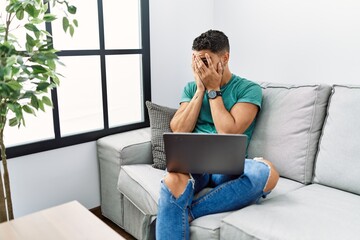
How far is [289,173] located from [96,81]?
1354 millimetres

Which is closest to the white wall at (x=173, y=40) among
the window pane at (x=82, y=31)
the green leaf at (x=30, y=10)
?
the window pane at (x=82, y=31)

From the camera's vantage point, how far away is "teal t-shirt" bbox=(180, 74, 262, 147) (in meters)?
1.73

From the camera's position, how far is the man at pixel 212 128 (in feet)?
4.51

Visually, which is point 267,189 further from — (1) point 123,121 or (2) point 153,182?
(1) point 123,121

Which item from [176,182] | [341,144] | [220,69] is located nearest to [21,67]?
[176,182]

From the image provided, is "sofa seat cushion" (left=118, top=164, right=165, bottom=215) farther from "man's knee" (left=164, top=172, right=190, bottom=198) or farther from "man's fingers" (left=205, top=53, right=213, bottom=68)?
"man's fingers" (left=205, top=53, right=213, bottom=68)

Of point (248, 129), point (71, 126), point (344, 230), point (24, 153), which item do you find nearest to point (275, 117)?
point (248, 129)

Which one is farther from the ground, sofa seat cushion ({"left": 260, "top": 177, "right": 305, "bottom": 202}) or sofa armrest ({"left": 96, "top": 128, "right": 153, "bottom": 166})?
sofa armrest ({"left": 96, "top": 128, "right": 153, "bottom": 166})

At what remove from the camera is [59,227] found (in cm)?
126

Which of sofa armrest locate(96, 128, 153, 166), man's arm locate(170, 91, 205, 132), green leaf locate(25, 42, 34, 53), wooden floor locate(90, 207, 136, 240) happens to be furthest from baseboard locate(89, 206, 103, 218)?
green leaf locate(25, 42, 34, 53)

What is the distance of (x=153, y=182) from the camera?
1.70 m

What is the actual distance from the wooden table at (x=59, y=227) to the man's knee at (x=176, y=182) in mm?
294

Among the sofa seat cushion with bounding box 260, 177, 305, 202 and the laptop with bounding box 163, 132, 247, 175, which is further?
the sofa seat cushion with bounding box 260, 177, 305, 202

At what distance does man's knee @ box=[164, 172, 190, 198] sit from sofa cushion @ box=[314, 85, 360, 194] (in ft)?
2.42
